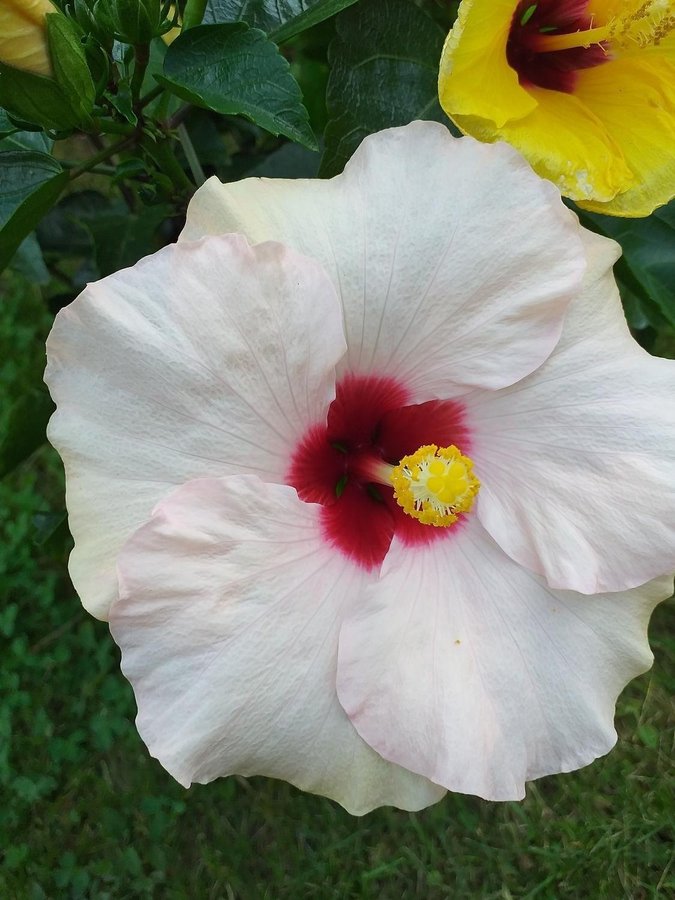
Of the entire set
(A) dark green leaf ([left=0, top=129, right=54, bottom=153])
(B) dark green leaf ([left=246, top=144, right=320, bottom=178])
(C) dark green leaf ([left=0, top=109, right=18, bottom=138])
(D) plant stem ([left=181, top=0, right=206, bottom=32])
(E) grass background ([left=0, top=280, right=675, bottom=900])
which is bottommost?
(E) grass background ([left=0, top=280, right=675, bottom=900])

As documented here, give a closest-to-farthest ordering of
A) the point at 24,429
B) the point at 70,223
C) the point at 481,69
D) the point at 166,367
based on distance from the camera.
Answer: the point at 166,367, the point at 481,69, the point at 24,429, the point at 70,223

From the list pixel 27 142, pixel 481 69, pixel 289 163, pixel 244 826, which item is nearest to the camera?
pixel 481 69

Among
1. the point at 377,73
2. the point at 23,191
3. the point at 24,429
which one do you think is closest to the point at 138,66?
the point at 23,191

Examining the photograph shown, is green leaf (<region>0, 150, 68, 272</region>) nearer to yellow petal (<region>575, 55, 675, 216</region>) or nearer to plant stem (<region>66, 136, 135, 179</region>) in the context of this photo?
plant stem (<region>66, 136, 135, 179</region>)

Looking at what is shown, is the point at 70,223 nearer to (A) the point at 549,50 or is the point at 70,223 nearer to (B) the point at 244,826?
(A) the point at 549,50

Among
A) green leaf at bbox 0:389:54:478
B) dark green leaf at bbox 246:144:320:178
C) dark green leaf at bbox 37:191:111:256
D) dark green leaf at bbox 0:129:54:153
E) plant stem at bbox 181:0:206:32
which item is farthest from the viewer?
dark green leaf at bbox 37:191:111:256

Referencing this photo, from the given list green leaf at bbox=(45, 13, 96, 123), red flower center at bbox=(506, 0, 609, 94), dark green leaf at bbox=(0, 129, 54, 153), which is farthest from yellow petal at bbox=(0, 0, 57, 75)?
red flower center at bbox=(506, 0, 609, 94)

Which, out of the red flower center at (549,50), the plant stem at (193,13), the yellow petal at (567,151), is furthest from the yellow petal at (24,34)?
the red flower center at (549,50)
